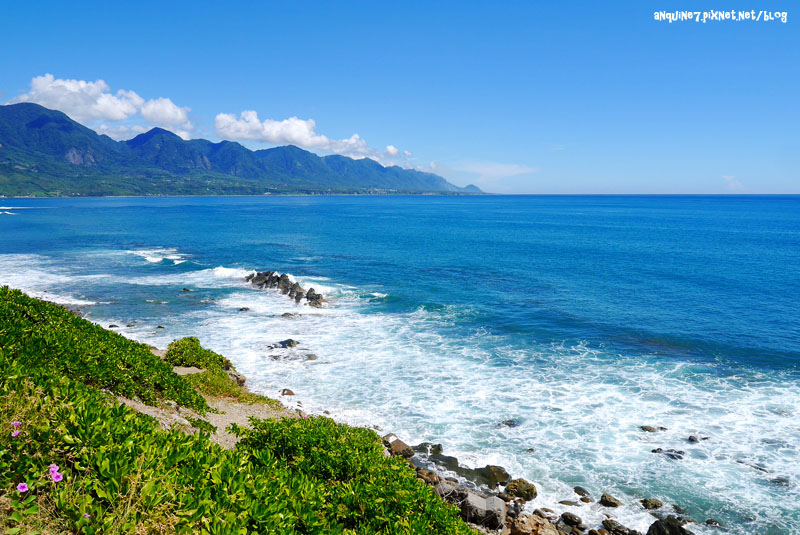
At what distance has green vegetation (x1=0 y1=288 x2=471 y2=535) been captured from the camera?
6.32 meters

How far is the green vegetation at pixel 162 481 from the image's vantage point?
20.7 feet

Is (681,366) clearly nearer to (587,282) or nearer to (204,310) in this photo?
(587,282)

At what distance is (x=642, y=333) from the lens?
3791cm

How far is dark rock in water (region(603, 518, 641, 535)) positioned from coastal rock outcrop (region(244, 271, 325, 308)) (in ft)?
111

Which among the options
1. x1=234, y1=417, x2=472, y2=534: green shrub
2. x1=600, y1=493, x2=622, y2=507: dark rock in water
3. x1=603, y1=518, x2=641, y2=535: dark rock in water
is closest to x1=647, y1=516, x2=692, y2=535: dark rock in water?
x1=603, y1=518, x2=641, y2=535: dark rock in water

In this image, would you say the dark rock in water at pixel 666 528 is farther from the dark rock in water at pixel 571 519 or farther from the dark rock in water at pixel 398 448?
the dark rock in water at pixel 398 448

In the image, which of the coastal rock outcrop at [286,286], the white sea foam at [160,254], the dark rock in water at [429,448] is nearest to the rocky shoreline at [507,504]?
the dark rock in water at [429,448]

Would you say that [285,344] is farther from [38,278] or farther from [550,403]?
[38,278]

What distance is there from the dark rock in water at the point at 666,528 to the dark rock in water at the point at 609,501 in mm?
1697

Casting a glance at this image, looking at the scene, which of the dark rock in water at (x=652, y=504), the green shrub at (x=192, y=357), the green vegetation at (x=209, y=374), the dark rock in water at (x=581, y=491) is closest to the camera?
the dark rock in water at (x=652, y=504)

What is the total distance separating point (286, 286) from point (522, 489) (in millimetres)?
38813

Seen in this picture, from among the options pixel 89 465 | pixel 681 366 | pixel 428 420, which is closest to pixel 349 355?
pixel 428 420

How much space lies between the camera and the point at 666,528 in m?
16.8

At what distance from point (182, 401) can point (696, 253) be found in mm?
81771
